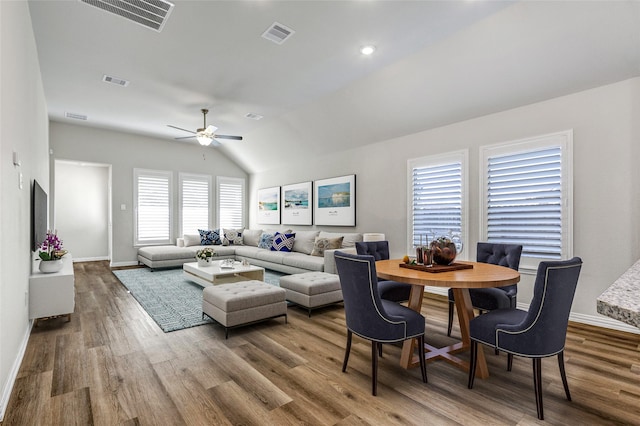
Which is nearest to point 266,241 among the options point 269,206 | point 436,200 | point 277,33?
point 269,206

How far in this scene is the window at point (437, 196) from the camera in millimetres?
4602

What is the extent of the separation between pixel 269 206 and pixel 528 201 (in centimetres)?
620

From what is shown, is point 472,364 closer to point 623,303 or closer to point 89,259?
point 623,303

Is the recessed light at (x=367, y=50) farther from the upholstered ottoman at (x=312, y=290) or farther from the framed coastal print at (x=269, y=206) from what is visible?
the framed coastal print at (x=269, y=206)

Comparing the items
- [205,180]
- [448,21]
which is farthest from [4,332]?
[205,180]

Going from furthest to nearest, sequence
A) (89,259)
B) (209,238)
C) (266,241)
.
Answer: (89,259) < (209,238) < (266,241)

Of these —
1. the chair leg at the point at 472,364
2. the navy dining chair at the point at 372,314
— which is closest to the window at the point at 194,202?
the navy dining chair at the point at 372,314

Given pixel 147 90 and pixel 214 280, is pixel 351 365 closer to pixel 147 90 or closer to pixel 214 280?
pixel 214 280

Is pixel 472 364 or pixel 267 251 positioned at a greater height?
pixel 267 251

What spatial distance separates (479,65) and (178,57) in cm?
367

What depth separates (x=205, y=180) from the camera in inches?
348

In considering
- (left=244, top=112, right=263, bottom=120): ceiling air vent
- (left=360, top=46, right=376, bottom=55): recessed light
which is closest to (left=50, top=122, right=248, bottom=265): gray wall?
(left=244, top=112, right=263, bottom=120): ceiling air vent

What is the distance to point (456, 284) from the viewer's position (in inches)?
82.3

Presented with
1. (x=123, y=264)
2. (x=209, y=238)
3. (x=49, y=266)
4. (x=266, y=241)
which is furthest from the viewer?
(x=209, y=238)
